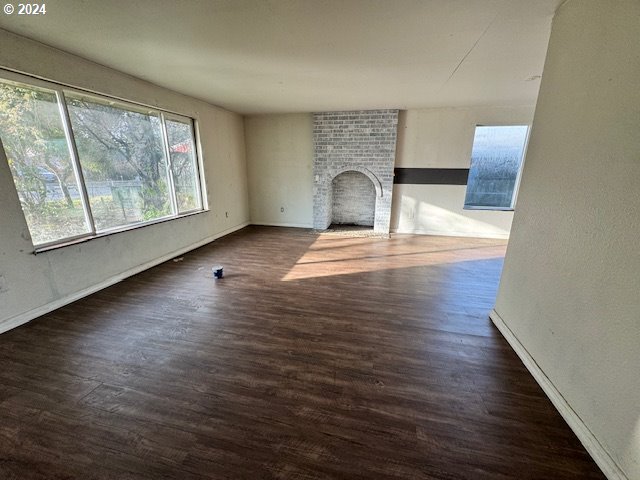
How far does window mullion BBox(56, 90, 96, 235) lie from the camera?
2.63 metres

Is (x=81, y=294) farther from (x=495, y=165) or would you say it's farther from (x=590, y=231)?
(x=495, y=165)

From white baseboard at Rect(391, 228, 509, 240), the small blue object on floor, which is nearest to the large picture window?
the small blue object on floor

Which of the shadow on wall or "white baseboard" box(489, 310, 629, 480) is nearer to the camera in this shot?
"white baseboard" box(489, 310, 629, 480)

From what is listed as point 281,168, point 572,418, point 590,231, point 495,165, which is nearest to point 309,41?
point 590,231

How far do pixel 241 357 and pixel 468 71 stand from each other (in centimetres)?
381

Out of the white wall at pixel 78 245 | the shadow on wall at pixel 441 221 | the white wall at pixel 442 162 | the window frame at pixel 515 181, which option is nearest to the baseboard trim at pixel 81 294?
the white wall at pixel 78 245

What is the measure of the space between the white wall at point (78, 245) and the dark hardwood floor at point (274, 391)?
253mm

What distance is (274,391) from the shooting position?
1680 mm

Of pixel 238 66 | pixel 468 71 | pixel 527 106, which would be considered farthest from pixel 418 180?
pixel 238 66

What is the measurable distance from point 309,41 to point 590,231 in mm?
2485

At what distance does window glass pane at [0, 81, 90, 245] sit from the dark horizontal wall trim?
5.22 meters

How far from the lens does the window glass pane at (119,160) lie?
290 cm
